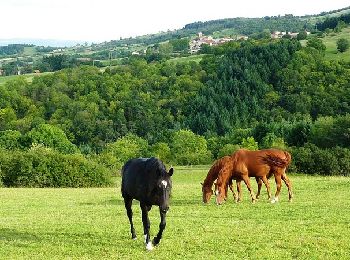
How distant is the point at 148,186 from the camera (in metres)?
12.4

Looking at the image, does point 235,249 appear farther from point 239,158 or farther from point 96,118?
point 96,118

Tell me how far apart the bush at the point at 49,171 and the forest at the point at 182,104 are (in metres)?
48.0

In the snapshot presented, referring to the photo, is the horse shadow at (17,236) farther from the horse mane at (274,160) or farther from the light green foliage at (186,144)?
the light green foliage at (186,144)

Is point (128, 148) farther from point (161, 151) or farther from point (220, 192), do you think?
point (220, 192)

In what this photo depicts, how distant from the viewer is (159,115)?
465 ft

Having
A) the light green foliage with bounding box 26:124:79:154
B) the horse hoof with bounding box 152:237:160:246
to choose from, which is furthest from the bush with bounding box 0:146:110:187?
the light green foliage with bounding box 26:124:79:154

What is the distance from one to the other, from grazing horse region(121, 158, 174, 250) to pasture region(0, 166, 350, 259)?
0.66 m

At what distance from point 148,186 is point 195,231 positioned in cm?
275

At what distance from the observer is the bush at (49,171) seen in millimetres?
41031

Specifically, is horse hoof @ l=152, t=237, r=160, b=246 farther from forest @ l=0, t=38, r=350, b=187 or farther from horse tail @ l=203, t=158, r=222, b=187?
forest @ l=0, t=38, r=350, b=187

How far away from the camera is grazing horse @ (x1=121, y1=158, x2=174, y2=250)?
12.1 m

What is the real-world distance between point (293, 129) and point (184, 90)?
66.9m

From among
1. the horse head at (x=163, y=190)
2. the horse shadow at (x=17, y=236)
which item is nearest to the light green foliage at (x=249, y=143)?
the horse shadow at (x=17, y=236)

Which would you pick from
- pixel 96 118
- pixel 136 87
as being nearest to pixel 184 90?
pixel 136 87
